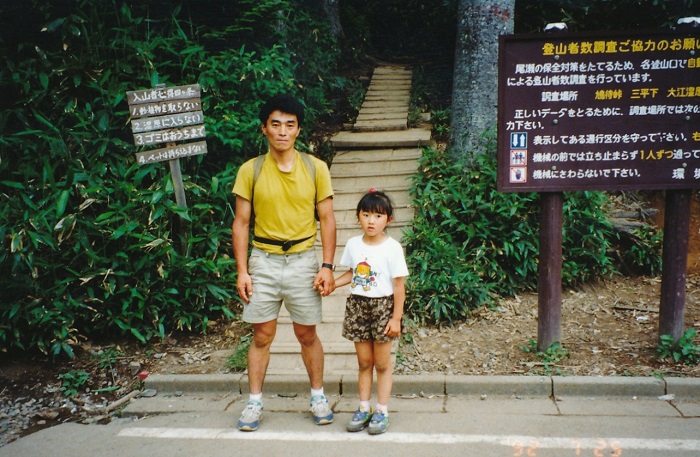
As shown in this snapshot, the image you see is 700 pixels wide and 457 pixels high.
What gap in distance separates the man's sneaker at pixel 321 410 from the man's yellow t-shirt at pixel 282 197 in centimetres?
110

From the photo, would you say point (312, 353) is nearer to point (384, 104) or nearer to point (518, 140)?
point (518, 140)

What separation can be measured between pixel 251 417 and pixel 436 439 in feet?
4.16

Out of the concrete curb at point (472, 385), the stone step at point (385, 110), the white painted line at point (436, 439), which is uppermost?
the stone step at point (385, 110)

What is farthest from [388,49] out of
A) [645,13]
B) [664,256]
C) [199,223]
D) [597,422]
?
[597,422]

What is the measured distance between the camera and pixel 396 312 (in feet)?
12.1

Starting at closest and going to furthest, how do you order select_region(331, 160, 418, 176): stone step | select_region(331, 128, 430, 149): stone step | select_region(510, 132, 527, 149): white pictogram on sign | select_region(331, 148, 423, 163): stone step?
select_region(510, 132, 527, 149): white pictogram on sign < select_region(331, 160, 418, 176): stone step < select_region(331, 148, 423, 163): stone step < select_region(331, 128, 430, 149): stone step

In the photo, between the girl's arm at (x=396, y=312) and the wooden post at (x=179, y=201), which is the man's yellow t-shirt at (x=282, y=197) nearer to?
the girl's arm at (x=396, y=312)

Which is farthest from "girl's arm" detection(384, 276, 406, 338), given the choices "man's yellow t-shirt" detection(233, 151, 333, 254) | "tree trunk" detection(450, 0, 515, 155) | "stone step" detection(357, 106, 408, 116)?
"stone step" detection(357, 106, 408, 116)

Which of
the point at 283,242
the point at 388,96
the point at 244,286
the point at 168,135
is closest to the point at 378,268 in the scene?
the point at 283,242

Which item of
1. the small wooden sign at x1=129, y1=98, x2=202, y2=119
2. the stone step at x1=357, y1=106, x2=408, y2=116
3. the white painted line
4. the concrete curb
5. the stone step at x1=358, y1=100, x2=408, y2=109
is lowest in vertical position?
the white painted line

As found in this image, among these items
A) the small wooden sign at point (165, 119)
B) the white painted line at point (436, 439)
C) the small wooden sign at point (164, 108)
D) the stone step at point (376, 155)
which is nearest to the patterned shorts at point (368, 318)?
the white painted line at point (436, 439)

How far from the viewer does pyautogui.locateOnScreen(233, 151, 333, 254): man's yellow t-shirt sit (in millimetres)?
3779

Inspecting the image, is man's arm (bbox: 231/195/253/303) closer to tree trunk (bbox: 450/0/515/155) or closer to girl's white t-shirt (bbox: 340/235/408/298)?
girl's white t-shirt (bbox: 340/235/408/298)

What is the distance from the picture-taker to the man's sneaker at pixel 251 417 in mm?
3920
